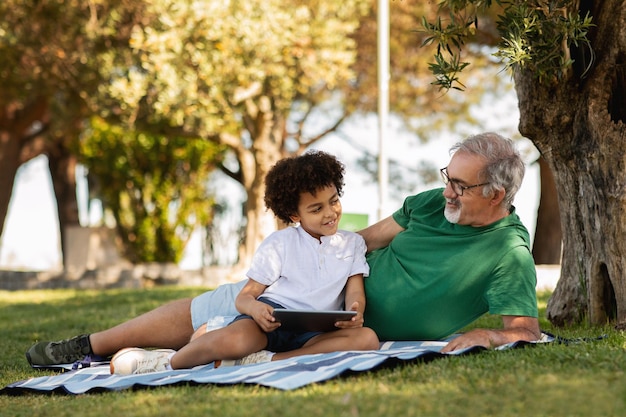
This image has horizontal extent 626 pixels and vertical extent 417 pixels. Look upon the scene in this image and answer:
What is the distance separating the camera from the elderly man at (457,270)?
205 inches

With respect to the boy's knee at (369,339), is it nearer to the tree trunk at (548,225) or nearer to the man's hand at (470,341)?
the man's hand at (470,341)

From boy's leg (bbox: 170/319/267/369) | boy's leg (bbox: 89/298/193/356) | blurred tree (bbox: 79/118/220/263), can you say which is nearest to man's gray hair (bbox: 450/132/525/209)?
boy's leg (bbox: 170/319/267/369)

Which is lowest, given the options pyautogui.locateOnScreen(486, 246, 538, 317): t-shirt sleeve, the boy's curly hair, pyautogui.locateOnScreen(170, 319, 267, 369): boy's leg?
pyautogui.locateOnScreen(170, 319, 267, 369): boy's leg

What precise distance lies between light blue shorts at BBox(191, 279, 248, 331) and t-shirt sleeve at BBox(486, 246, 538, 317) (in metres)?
1.56

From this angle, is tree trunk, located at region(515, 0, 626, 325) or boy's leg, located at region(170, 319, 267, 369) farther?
tree trunk, located at region(515, 0, 626, 325)

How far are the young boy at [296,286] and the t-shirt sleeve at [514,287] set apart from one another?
2.44 ft

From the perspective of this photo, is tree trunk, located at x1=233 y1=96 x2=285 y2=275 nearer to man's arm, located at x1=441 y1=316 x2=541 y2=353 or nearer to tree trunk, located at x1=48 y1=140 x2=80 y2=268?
tree trunk, located at x1=48 y1=140 x2=80 y2=268

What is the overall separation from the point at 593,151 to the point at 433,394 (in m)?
3.18

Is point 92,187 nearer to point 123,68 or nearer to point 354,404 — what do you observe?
point 123,68

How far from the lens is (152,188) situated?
19.9m

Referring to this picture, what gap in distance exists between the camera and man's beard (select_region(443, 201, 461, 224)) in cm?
540

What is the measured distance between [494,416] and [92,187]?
19.1 meters

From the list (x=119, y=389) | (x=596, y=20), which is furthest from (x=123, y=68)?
(x=119, y=389)

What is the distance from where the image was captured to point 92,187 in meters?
21.7
